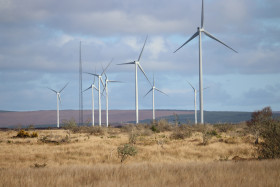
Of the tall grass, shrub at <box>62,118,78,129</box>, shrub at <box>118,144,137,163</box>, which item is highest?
shrub at <box>62,118,78,129</box>

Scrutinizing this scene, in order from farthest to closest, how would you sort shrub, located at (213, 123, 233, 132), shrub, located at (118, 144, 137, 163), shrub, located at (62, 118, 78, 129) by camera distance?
shrub, located at (62, 118, 78, 129) < shrub, located at (213, 123, 233, 132) < shrub, located at (118, 144, 137, 163)

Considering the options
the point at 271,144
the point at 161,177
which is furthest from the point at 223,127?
the point at 161,177

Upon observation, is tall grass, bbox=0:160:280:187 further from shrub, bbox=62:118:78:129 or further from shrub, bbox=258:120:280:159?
shrub, bbox=62:118:78:129

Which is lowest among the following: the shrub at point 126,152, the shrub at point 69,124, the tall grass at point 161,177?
the shrub at point 126,152

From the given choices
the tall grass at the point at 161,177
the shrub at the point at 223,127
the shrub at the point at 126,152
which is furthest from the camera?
the shrub at the point at 223,127

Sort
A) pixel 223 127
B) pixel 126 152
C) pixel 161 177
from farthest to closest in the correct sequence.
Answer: pixel 223 127, pixel 126 152, pixel 161 177

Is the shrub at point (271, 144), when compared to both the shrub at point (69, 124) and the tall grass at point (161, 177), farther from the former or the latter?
the shrub at point (69, 124)

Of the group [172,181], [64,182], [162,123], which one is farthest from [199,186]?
[162,123]

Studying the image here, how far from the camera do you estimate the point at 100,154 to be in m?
33.8

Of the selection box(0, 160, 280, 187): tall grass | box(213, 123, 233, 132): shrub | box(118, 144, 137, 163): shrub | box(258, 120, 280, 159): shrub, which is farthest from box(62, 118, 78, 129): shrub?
box(0, 160, 280, 187): tall grass

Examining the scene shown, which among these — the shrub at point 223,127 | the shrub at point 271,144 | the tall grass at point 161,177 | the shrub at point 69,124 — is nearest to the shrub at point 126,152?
the shrub at point 271,144

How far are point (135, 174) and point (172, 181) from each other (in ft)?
7.49

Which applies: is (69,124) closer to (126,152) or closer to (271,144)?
(126,152)

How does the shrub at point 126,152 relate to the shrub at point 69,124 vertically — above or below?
below
